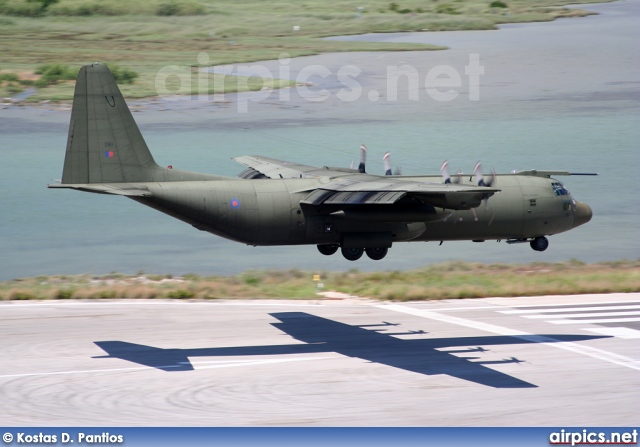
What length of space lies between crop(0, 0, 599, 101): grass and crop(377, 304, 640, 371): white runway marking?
242 feet

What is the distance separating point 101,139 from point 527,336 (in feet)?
68.1

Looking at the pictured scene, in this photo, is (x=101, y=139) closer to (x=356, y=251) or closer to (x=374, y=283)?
(x=356, y=251)

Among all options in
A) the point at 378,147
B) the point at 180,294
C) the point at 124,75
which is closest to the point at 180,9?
the point at 124,75

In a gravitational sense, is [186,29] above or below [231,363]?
above

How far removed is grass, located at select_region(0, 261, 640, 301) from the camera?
51219 mm

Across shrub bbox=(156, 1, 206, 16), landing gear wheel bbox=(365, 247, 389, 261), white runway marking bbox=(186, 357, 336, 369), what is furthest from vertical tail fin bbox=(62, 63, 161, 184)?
shrub bbox=(156, 1, 206, 16)

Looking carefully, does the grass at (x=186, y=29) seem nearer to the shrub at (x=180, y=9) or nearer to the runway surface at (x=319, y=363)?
the shrub at (x=180, y=9)

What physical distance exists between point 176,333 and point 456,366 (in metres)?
13.2

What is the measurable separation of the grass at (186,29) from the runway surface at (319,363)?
7059 cm

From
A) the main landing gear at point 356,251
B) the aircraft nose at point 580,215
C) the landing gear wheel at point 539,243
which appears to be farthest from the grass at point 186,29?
the landing gear wheel at point 539,243

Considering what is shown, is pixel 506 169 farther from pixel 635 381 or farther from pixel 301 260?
pixel 635 381

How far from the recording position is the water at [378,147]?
7500 cm

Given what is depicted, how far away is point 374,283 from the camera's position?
57969 mm

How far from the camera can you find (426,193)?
116ft
